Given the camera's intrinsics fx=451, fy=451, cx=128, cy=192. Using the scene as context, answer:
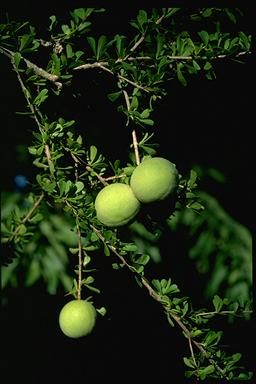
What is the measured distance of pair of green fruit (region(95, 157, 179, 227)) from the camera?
3.12 feet

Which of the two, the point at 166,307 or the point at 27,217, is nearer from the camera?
the point at 166,307

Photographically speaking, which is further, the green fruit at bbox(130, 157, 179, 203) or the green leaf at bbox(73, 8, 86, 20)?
the green leaf at bbox(73, 8, 86, 20)

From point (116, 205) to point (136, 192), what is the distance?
55 mm

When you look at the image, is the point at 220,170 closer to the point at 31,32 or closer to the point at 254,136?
the point at 254,136

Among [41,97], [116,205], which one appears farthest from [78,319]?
[41,97]

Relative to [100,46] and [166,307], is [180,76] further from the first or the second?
[166,307]

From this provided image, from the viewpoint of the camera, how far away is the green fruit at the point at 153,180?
3.09 ft

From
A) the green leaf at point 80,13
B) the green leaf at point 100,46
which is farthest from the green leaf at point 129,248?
the green leaf at point 80,13

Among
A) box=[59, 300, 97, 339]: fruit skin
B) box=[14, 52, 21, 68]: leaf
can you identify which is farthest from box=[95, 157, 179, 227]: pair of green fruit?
box=[14, 52, 21, 68]: leaf

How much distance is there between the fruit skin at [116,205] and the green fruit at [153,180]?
0.07 ft

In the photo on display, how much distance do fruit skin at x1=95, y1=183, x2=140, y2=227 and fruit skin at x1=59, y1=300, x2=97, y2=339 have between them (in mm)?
231

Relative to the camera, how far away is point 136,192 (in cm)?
98

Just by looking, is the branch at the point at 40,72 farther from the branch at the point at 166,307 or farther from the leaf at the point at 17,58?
the branch at the point at 166,307

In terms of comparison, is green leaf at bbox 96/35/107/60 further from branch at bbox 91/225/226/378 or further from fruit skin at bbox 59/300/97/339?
fruit skin at bbox 59/300/97/339
